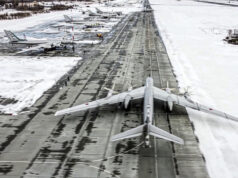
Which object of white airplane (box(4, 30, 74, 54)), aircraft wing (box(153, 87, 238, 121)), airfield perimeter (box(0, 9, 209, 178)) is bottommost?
airfield perimeter (box(0, 9, 209, 178))

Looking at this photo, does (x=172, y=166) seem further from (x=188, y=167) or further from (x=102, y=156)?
(x=102, y=156)

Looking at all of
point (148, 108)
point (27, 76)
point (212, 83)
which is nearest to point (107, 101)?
point (148, 108)

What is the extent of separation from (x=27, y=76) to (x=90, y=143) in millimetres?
25335

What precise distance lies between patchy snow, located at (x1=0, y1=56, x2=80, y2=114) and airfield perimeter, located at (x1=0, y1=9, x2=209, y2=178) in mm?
1991

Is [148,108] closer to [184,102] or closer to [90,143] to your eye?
[90,143]

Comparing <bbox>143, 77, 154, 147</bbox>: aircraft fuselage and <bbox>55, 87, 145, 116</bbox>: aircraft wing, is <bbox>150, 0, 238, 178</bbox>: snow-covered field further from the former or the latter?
<bbox>55, 87, 145, 116</bbox>: aircraft wing

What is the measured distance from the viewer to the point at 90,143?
80.4 feet

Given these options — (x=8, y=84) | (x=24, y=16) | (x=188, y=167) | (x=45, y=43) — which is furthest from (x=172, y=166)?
(x=24, y=16)

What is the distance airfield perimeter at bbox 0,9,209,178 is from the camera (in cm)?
2086

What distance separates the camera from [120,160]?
22.1 m

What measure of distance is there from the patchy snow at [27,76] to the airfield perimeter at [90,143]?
1.99 m

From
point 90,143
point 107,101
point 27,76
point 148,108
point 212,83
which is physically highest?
point 148,108

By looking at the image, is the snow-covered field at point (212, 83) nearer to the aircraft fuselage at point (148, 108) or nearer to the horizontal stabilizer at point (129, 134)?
the aircraft fuselage at point (148, 108)

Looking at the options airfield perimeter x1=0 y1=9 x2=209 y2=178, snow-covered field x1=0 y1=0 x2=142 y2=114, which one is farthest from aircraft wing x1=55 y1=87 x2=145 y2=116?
snow-covered field x1=0 y1=0 x2=142 y2=114
